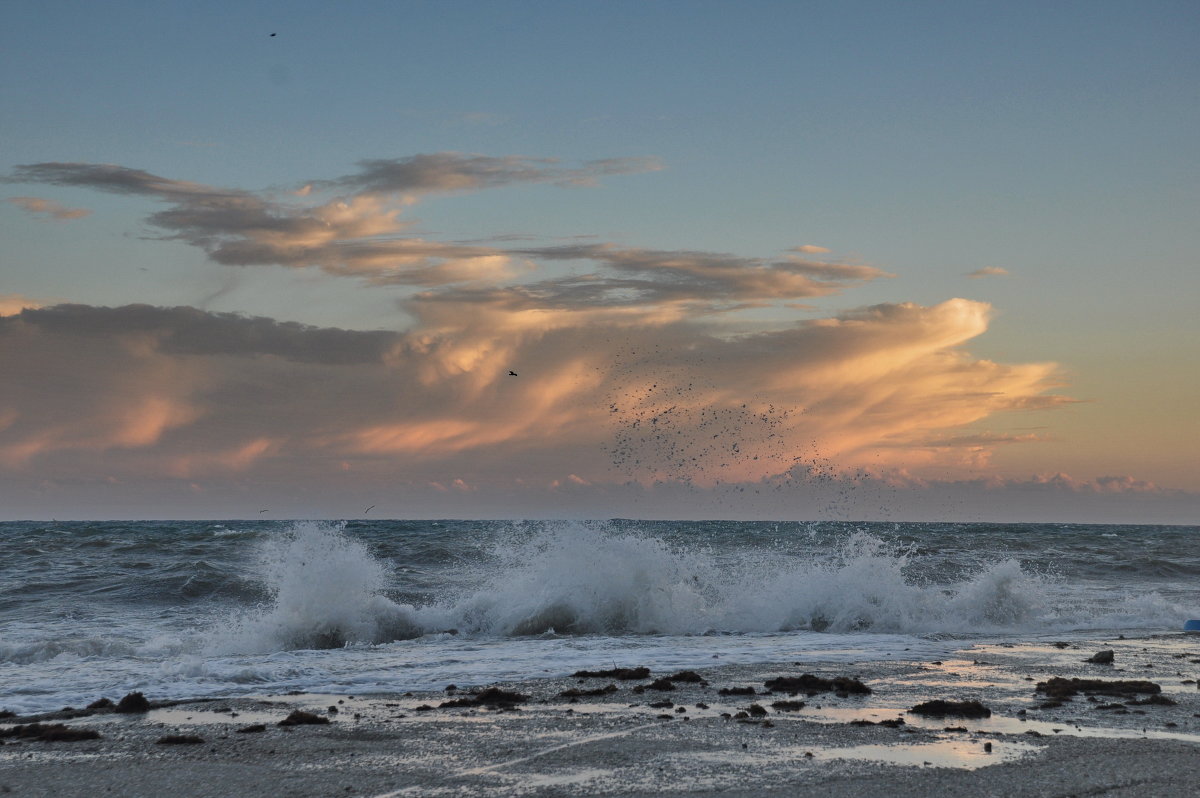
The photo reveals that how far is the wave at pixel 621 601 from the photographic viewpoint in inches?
878

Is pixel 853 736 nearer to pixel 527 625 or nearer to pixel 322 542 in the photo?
pixel 527 625

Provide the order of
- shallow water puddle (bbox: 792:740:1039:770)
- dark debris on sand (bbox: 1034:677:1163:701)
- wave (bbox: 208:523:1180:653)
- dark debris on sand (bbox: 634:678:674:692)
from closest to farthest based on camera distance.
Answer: shallow water puddle (bbox: 792:740:1039:770), dark debris on sand (bbox: 1034:677:1163:701), dark debris on sand (bbox: 634:678:674:692), wave (bbox: 208:523:1180:653)

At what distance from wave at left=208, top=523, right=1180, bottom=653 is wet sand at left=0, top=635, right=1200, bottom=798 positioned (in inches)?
335

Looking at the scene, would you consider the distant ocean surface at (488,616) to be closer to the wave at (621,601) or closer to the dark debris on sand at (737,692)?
the wave at (621,601)

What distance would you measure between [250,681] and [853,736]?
9.42m

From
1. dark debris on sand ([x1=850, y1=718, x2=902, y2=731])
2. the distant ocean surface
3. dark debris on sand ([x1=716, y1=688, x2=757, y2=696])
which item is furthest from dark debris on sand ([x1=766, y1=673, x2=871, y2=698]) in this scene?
the distant ocean surface

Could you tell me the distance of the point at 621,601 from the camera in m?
24.0

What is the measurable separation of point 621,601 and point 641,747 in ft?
45.4

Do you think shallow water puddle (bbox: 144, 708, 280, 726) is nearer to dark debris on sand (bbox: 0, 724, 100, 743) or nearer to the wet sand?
the wet sand

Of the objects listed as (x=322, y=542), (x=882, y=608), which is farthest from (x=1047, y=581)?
(x=322, y=542)

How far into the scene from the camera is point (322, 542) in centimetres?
2464

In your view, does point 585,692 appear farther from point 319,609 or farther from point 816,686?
point 319,609

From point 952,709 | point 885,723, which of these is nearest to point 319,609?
point 885,723

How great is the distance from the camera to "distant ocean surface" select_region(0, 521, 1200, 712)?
16.4 m
